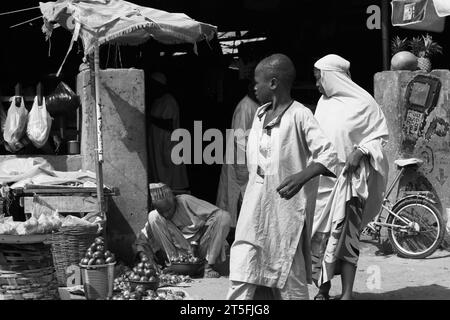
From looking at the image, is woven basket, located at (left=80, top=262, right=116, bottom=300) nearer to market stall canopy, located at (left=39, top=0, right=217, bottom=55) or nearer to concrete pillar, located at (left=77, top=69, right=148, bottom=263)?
concrete pillar, located at (left=77, top=69, right=148, bottom=263)

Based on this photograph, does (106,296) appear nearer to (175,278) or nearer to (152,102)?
(175,278)

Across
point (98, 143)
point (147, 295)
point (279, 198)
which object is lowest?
point (147, 295)

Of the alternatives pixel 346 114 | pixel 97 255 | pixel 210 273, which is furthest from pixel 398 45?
pixel 97 255

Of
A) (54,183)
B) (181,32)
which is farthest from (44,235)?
(181,32)

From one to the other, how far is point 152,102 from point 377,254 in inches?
136

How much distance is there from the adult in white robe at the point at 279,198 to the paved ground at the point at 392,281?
151cm

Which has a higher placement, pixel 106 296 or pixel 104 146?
pixel 104 146

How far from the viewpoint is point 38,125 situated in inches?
300

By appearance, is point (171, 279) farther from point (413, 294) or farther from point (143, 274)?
point (413, 294)

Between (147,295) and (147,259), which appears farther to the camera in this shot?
(147,259)

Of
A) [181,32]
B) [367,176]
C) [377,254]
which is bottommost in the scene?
[377,254]

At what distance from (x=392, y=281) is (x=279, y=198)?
2494 millimetres

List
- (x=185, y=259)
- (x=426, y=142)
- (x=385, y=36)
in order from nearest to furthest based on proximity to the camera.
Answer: (x=185, y=259) → (x=426, y=142) → (x=385, y=36)

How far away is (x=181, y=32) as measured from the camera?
282 inches
